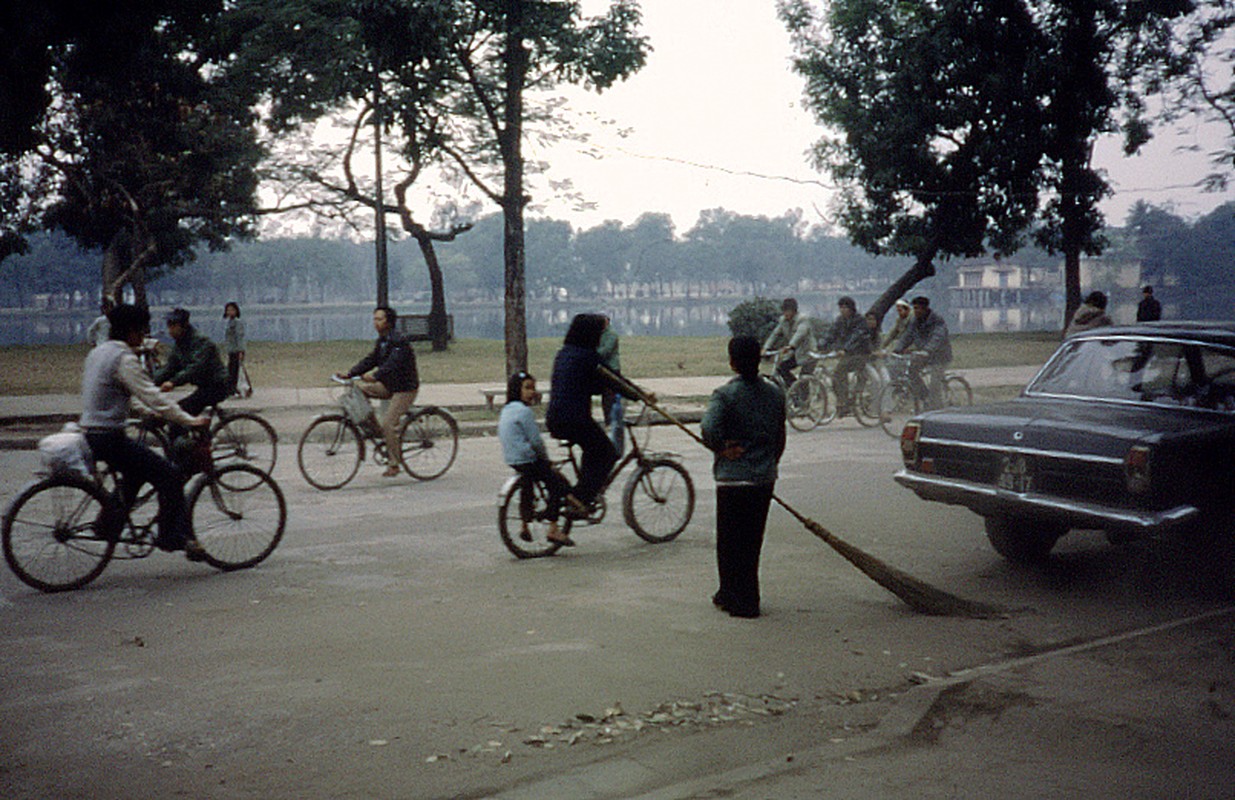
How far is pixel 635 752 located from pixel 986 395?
19.3 meters

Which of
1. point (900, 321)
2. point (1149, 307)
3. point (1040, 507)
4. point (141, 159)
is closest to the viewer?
point (1040, 507)

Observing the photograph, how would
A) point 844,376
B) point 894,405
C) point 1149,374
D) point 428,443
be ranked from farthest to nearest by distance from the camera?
1. point 844,376
2. point 894,405
3. point 428,443
4. point 1149,374

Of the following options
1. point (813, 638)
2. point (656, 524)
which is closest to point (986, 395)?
point (656, 524)

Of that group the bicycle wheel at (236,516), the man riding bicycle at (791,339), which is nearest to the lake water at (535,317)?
the man riding bicycle at (791,339)

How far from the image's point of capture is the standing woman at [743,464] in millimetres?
6621

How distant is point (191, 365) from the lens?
11031 millimetres

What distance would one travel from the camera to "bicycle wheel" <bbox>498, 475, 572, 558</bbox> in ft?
27.0

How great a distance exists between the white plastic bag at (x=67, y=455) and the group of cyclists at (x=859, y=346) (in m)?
9.93

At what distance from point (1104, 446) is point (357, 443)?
7.30 metres

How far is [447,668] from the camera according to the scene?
5613mm

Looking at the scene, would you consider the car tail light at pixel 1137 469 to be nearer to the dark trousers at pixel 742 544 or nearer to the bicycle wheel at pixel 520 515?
the dark trousers at pixel 742 544

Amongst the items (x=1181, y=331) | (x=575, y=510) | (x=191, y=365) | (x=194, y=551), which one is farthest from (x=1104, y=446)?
(x=191, y=365)

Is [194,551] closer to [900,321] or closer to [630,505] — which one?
[630,505]

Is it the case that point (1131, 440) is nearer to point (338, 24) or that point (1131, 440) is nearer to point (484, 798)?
point (484, 798)
